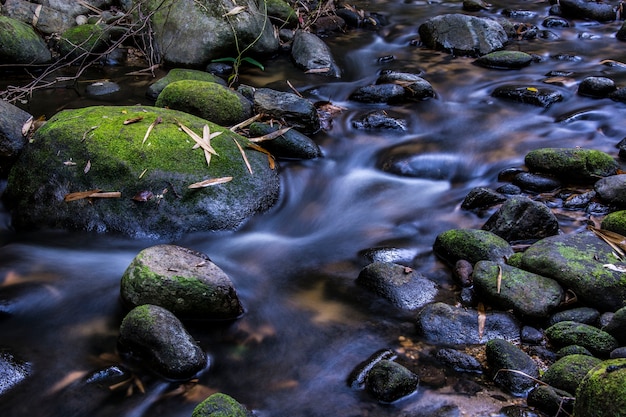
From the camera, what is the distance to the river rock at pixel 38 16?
30.4ft

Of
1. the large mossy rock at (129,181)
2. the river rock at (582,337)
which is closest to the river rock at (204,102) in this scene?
the large mossy rock at (129,181)

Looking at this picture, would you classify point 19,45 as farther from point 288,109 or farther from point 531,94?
point 531,94

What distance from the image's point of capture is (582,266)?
4023mm

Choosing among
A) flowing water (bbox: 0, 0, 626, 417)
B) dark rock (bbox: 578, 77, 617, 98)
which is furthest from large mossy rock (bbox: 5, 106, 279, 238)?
dark rock (bbox: 578, 77, 617, 98)

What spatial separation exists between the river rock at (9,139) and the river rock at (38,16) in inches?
184

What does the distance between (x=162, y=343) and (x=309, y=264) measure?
1751mm

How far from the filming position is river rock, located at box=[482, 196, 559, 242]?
4.72 metres

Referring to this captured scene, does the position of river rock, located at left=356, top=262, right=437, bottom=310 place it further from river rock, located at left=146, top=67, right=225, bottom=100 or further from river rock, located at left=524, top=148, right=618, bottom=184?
river rock, located at left=146, top=67, right=225, bottom=100

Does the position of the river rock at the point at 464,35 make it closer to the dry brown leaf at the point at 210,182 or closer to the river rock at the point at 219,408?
the dry brown leaf at the point at 210,182

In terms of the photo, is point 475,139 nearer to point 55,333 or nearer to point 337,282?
point 337,282

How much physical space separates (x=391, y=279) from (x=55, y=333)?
2.40m

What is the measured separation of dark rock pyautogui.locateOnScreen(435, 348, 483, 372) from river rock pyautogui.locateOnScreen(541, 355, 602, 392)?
393mm

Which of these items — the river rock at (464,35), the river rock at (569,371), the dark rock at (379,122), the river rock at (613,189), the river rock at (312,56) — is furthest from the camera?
the river rock at (464,35)

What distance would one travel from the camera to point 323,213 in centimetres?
565
